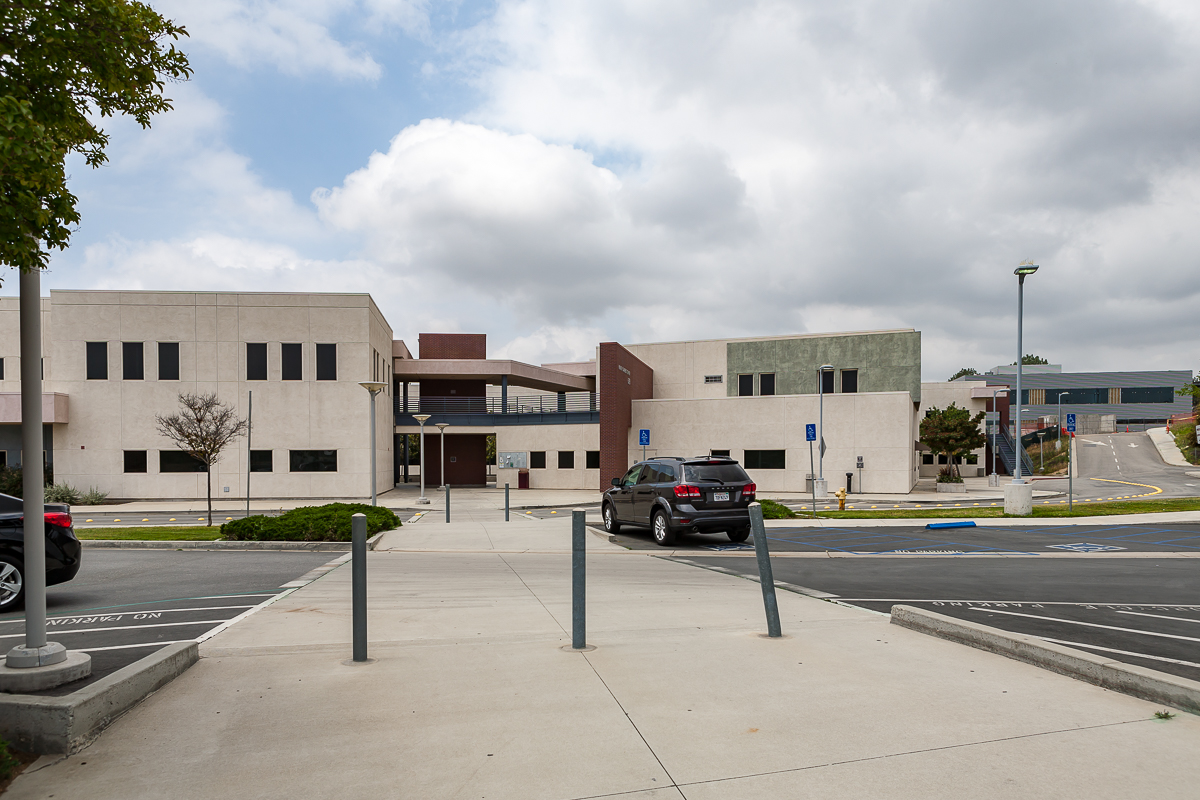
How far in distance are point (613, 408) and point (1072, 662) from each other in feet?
107

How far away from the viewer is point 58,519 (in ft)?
27.7

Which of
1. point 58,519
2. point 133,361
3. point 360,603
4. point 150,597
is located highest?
point 133,361

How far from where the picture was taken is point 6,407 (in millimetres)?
32531

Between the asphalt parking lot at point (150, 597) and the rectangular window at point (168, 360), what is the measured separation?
2280 centimetres

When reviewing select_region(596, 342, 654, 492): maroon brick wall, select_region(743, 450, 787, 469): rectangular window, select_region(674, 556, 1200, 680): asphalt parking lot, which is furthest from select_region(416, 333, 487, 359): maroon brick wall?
select_region(674, 556, 1200, 680): asphalt parking lot

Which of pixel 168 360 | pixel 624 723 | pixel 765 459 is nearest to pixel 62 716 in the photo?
pixel 624 723

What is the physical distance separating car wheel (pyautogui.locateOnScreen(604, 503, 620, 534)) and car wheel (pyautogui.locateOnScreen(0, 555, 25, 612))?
11.9m

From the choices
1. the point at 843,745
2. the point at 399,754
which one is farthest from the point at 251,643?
the point at 843,745

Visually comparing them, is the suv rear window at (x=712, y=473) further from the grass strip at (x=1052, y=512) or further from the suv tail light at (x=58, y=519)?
the suv tail light at (x=58, y=519)

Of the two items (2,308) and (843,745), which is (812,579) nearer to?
(843,745)

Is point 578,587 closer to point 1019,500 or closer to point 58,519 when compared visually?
point 58,519

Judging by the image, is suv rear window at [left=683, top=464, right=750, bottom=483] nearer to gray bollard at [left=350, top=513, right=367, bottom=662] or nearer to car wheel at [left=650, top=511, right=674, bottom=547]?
car wheel at [left=650, top=511, right=674, bottom=547]

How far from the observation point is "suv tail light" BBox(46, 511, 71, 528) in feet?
27.3

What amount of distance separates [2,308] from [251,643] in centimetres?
3847
